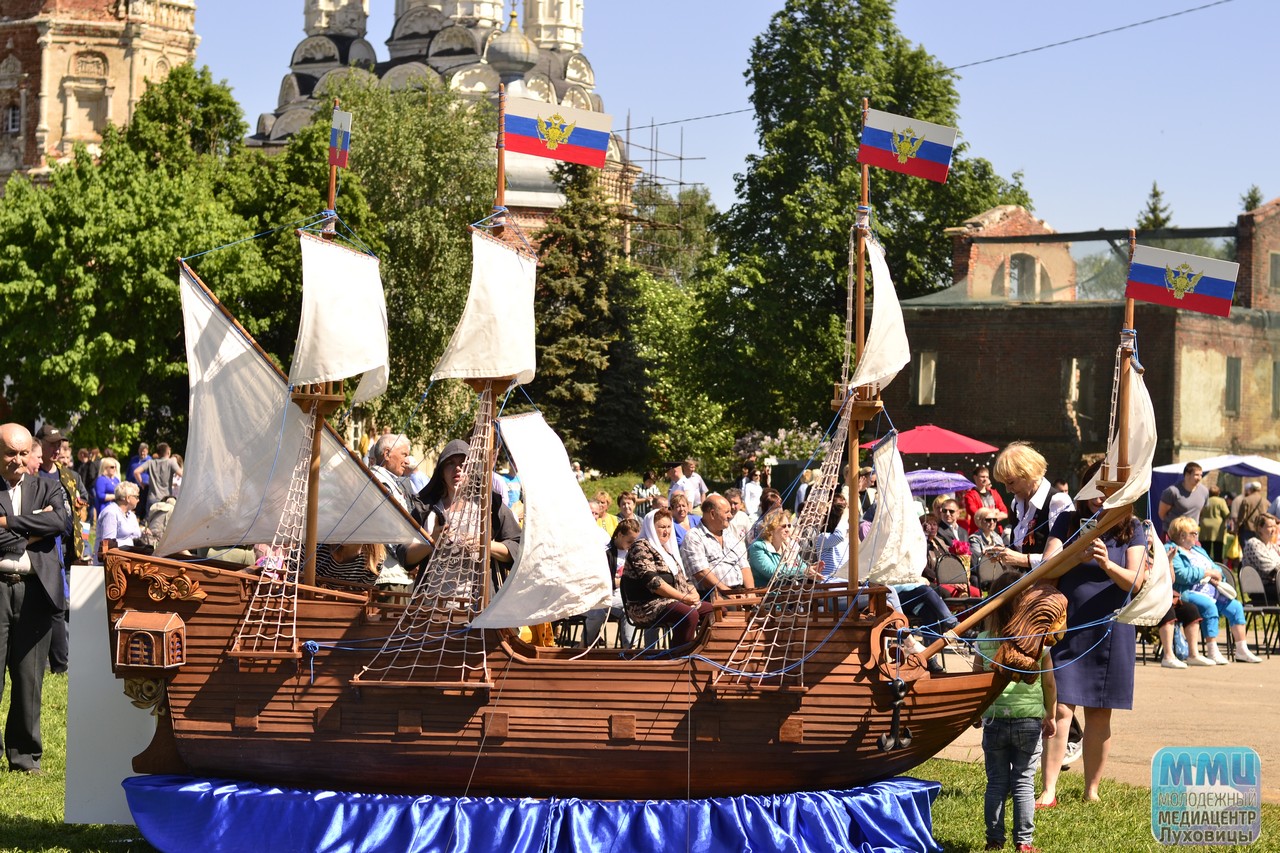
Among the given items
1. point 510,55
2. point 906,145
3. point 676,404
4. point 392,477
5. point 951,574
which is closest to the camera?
point 906,145

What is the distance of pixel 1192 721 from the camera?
13.9m

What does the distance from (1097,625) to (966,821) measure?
1514mm

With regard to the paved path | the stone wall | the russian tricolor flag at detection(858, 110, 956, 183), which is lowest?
the paved path

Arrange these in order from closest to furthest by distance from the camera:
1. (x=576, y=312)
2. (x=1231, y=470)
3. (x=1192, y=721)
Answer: (x=1192, y=721)
(x=1231, y=470)
(x=576, y=312)

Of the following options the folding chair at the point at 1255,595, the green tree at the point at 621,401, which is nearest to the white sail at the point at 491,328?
the folding chair at the point at 1255,595

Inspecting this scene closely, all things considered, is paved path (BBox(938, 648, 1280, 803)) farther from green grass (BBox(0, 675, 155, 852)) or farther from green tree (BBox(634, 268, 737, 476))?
green tree (BBox(634, 268, 737, 476))

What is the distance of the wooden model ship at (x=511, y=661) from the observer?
917 cm

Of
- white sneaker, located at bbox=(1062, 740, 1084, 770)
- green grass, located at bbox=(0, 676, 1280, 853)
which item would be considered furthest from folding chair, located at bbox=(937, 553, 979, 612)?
green grass, located at bbox=(0, 676, 1280, 853)

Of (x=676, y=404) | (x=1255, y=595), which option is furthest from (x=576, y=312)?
(x=1255, y=595)

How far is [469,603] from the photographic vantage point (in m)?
9.64

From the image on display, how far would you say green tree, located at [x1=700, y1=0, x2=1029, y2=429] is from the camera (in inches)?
1687

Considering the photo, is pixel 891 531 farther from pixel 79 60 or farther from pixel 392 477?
pixel 79 60

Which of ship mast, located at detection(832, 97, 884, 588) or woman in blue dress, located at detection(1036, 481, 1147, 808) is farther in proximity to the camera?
woman in blue dress, located at detection(1036, 481, 1147, 808)

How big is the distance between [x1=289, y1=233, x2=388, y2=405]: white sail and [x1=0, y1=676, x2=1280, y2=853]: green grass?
10.0 ft
